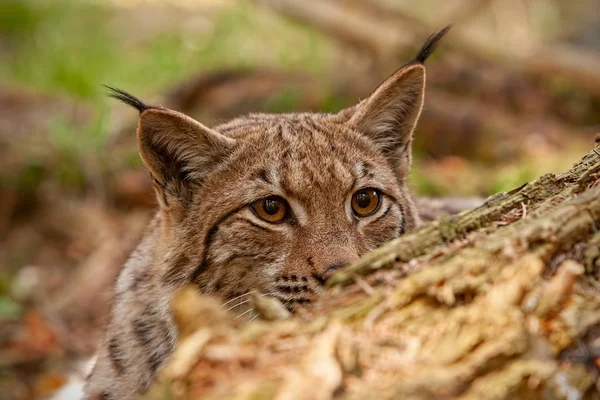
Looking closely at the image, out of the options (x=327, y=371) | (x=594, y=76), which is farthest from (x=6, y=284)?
(x=594, y=76)

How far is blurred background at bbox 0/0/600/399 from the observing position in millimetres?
7668

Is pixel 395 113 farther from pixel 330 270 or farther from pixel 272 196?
pixel 330 270

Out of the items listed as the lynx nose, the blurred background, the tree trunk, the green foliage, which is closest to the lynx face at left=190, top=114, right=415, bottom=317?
the lynx nose

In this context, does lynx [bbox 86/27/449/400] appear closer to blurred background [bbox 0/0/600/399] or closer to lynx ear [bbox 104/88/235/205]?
lynx ear [bbox 104/88/235/205]

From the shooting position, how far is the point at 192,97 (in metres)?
11.2

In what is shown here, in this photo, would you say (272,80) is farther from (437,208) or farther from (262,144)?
(262,144)

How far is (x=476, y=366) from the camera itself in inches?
73.5

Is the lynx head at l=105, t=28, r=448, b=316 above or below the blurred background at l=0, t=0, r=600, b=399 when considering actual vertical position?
below

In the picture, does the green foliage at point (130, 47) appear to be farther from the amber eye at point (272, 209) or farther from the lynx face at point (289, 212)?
the amber eye at point (272, 209)

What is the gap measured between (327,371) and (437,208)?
389 centimetres

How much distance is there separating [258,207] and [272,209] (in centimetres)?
9

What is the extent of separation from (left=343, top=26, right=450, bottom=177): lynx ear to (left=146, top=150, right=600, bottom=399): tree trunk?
2.04 m

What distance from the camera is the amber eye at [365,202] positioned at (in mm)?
4031

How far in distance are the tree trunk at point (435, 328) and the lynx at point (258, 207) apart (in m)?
1.23
